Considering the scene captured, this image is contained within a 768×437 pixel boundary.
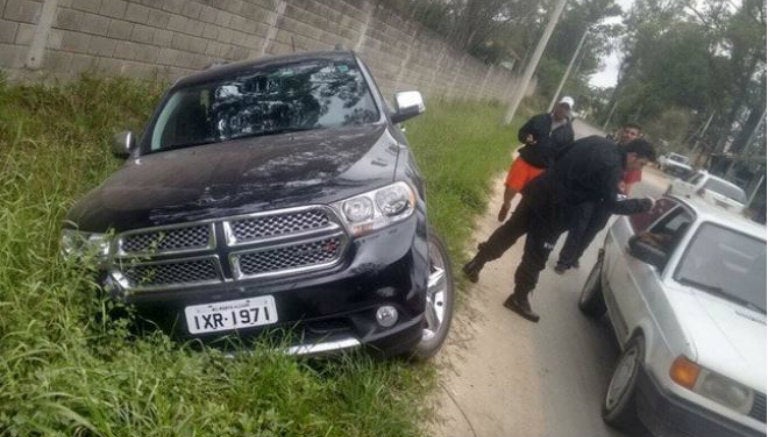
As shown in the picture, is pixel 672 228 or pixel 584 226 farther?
pixel 584 226

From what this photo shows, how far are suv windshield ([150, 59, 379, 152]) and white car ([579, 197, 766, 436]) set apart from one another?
7.23ft

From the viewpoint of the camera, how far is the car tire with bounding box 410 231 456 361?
3.47m

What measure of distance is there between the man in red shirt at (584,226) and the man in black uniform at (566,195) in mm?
150

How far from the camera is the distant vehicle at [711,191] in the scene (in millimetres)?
14547

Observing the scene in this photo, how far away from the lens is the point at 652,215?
5258 millimetres

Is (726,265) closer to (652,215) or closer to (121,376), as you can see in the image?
(652,215)

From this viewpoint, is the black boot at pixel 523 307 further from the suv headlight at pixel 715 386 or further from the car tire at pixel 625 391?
the suv headlight at pixel 715 386

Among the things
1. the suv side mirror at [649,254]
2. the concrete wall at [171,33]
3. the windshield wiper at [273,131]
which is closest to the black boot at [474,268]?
the suv side mirror at [649,254]

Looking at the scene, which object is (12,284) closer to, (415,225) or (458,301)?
(415,225)

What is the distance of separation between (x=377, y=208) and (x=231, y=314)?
841 millimetres

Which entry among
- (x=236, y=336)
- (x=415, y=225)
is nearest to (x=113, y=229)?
(x=236, y=336)

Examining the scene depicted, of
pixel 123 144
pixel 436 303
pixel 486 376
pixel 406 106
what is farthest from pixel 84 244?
pixel 486 376

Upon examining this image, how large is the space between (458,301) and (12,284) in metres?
3.26

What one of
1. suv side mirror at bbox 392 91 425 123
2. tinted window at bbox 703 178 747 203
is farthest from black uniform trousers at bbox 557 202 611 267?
tinted window at bbox 703 178 747 203
